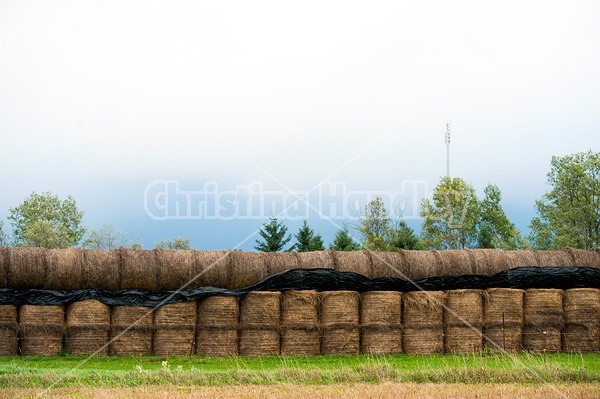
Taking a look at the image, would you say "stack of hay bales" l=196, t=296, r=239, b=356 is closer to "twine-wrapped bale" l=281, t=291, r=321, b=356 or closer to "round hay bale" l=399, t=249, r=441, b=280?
"twine-wrapped bale" l=281, t=291, r=321, b=356

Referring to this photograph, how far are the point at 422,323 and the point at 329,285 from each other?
2.40 meters

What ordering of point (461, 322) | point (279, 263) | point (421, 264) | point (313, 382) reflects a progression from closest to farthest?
1. point (313, 382)
2. point (461, 322)
3. point (279, 263)
4. point (421, 264)

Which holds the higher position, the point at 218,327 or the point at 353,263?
the point at 353,263

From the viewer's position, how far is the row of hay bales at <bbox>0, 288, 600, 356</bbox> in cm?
1823

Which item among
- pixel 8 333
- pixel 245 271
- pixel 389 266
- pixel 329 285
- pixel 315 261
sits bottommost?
pixel 8 333

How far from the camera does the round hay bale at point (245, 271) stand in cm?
2005

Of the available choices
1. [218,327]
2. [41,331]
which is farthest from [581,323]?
[41,331]

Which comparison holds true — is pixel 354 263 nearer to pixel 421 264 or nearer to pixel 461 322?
pixel 421 264

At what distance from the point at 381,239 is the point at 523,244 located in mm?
12376

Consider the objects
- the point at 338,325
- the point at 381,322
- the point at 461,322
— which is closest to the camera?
the point at 338,325

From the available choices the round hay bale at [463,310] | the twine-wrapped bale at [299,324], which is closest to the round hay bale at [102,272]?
the twine-wrapped bale at [299,324]

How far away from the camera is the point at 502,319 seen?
1942 cm

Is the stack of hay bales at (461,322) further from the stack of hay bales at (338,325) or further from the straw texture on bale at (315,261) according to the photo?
the straw texture on bale at (315,261)

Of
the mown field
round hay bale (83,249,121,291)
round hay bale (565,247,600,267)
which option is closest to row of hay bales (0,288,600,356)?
round hay bale (83,249,121,291)
